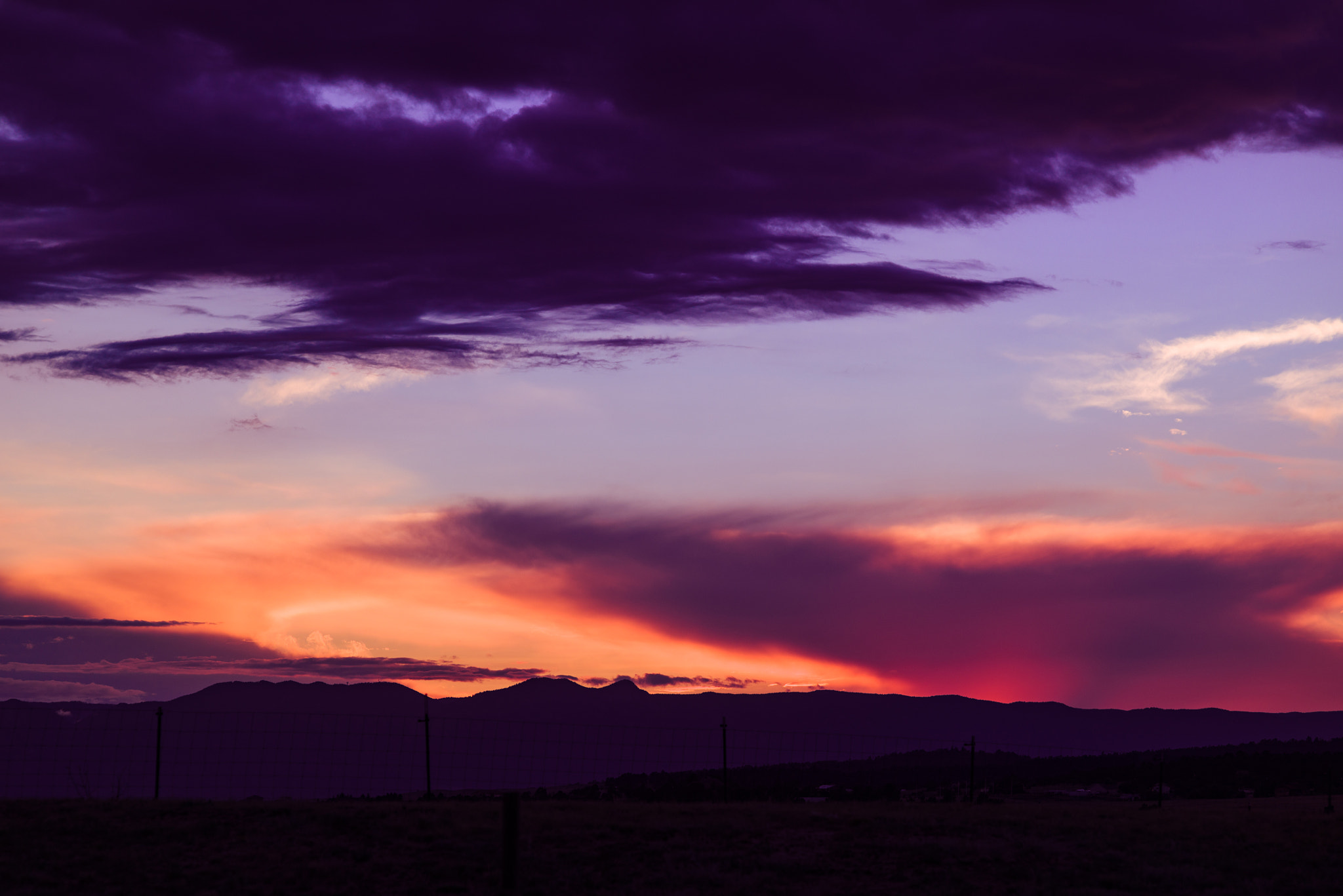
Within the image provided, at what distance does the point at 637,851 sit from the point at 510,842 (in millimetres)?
5680

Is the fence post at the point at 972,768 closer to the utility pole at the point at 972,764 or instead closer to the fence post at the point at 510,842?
the utility pole at the point at 972,764

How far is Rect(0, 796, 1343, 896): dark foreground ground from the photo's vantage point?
82.3ft

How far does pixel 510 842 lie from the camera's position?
22.9 meters

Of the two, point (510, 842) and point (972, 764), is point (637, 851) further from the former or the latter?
point (972, 764)

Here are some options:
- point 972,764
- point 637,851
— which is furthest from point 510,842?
point 972,764

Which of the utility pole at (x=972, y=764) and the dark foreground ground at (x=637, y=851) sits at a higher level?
the utility pole at (x=972, y=764)

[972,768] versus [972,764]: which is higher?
[972,764]

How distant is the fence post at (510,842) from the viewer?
2222 centimetres

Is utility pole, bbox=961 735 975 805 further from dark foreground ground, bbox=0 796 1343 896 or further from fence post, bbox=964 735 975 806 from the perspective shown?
dark foreground ground, bbox=0 796 1343 896

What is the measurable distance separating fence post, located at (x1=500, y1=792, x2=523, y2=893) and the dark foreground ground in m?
1.14

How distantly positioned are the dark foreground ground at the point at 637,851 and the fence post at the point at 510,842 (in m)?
1.14

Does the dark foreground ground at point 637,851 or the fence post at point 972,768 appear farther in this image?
the fence post at point 972,768

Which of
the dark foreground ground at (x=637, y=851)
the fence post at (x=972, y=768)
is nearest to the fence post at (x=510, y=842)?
the dark foreground ground at (x=637, y=851)

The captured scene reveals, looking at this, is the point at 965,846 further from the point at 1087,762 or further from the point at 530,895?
the point at 1087,762
